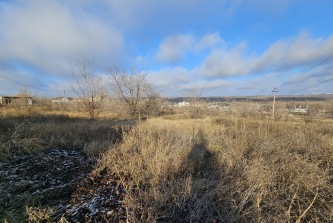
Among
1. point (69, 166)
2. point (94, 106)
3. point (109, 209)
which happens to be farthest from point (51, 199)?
point (94, 106)

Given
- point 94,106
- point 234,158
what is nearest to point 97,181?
point 234,158

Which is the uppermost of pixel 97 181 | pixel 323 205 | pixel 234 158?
pixel 234 158

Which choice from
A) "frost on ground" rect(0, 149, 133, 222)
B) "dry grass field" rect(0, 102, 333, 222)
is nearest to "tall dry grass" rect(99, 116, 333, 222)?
"dry grass field" rect(0, 102, 333, 222)

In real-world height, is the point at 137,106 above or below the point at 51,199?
above

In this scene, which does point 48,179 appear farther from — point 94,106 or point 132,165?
point 94,106

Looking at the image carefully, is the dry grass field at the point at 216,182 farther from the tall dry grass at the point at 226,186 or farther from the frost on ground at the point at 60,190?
the frost on ground at the point at 60,190

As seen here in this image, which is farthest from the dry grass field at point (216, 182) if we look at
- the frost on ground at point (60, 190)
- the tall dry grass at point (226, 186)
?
the frost on ground at point (60, 190)

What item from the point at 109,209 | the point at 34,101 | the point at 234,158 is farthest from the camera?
the point at 34,101

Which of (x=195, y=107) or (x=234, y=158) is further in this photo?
(x=195, y=107)

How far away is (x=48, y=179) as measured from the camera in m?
2.89

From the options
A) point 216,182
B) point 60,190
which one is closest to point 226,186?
point 216,182

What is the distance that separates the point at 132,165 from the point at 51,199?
147cm

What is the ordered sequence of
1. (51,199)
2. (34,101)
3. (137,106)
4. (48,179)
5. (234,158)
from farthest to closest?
(34,101) → (137,106) → (234,158) → (48,179) → (51,199)

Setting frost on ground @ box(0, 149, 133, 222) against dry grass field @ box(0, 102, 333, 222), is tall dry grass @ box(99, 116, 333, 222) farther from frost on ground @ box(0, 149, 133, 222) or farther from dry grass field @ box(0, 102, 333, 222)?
frost on ground @ box(0, 149, 133, 222)
